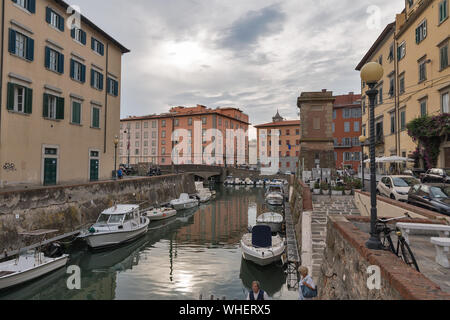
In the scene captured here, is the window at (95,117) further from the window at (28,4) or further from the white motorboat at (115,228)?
the white motorboat at (115,228)

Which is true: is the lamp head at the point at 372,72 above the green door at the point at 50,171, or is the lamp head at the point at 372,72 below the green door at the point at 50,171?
above

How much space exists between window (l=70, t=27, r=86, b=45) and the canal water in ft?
59.7

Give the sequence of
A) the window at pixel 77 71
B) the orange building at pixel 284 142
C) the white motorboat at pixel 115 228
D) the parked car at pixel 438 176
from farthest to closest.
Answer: the orange building at pixel 284 142, the window at pixel 77 71, the white motorboat at pixel 115 228, the parked car at pixel 438 176

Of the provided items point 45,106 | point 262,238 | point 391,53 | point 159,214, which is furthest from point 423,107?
point 45,106

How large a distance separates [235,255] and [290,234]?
3993 millimetres

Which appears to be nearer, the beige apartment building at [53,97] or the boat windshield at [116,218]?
the boat windshield at [116,218]

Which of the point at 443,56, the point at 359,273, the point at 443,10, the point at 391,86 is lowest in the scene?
the point at 359,273

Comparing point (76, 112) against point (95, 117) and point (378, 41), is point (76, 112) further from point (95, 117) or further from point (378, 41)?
point (378, 41)

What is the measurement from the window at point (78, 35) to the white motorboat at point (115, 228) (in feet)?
52.6

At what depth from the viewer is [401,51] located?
83.1 feet

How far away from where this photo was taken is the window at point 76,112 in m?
23.4

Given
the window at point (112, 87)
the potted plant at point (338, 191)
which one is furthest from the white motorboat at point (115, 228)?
the window at point (112, 87)

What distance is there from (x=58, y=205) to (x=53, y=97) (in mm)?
9475

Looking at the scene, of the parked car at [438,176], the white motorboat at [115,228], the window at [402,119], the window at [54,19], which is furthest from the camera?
the window at [402,119]
